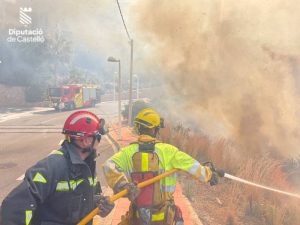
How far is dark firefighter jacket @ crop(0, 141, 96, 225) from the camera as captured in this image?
212cm

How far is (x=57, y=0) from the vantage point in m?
44.3

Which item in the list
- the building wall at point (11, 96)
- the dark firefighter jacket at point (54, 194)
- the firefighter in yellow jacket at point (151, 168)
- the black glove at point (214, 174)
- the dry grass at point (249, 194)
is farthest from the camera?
the building wall at point (11, 96)

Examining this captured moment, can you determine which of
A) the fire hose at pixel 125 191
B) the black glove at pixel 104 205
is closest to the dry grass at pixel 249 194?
the fire hose at pixel 125 191

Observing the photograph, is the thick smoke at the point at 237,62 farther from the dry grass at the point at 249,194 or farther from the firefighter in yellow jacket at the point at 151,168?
the firefighter in yellow jacket at the point at 151,168

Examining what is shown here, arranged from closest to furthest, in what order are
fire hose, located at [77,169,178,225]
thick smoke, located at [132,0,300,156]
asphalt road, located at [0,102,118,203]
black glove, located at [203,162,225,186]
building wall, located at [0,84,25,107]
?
1. fire hose, located at [77,169,178,225]
2. black glove, located at [203,162,225,186]
3. asphalt road, located at [0,102,118,203]
4. thick smoke, located at [132,0,300,156]
5. building wall, located at [0,84,25,107]

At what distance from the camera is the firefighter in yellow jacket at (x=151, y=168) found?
3.35 m

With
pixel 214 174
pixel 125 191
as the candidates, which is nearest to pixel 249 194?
pixel 214 174

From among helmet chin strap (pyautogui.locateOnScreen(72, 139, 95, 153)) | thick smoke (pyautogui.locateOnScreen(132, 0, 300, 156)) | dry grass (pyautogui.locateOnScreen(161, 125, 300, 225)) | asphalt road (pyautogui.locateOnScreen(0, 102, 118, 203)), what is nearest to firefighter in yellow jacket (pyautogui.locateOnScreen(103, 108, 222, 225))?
helmet chin strap (pyautogui.locateOnScreen(72, 139, 95, 153))

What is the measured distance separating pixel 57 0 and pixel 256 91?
1522 inches

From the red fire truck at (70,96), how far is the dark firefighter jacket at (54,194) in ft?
90.8

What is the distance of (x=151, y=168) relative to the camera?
334cm

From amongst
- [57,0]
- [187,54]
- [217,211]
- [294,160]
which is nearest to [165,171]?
[217,211]

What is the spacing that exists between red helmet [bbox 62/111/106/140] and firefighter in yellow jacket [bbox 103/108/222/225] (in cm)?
77

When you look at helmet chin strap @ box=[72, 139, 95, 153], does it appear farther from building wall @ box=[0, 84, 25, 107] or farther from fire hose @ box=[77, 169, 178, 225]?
building wall @ box=[0, 84, 25, 107]
